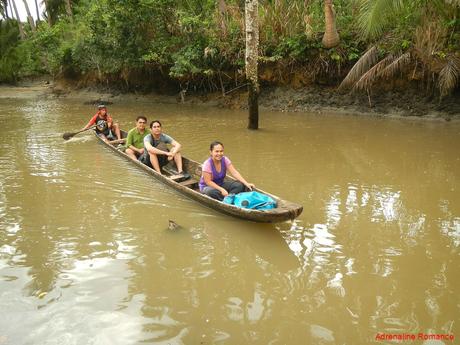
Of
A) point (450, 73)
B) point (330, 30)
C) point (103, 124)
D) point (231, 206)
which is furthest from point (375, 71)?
point (231, 206)

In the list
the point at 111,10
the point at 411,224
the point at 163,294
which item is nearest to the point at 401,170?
the point at 411,224

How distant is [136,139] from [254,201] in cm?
423

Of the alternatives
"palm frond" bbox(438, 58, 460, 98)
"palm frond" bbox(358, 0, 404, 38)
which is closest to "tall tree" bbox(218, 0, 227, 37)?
"palm frond" bbox(358, 0, 404, 38)

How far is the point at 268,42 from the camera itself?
1597cm

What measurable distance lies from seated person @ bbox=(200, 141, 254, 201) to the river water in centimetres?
34

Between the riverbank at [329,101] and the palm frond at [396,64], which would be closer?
the palm frond at [396,64]

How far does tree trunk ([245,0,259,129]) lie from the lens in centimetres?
1066

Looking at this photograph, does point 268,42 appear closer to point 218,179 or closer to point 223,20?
point 223,20

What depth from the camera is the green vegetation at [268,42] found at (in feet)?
Result: 38.7

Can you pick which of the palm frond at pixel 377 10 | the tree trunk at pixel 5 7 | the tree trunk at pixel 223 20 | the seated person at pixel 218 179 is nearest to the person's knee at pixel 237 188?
the seated person at pixel 218 179

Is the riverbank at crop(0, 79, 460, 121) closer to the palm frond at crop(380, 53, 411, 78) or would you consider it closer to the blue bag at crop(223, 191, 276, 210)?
the palm frond at crop(380, 53, 411, 78)

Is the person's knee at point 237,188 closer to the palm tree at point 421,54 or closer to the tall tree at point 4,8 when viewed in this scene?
the palm tree at point 421,54

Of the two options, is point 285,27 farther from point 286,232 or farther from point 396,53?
point 286,232

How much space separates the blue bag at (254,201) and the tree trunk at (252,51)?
6636 millimetres
